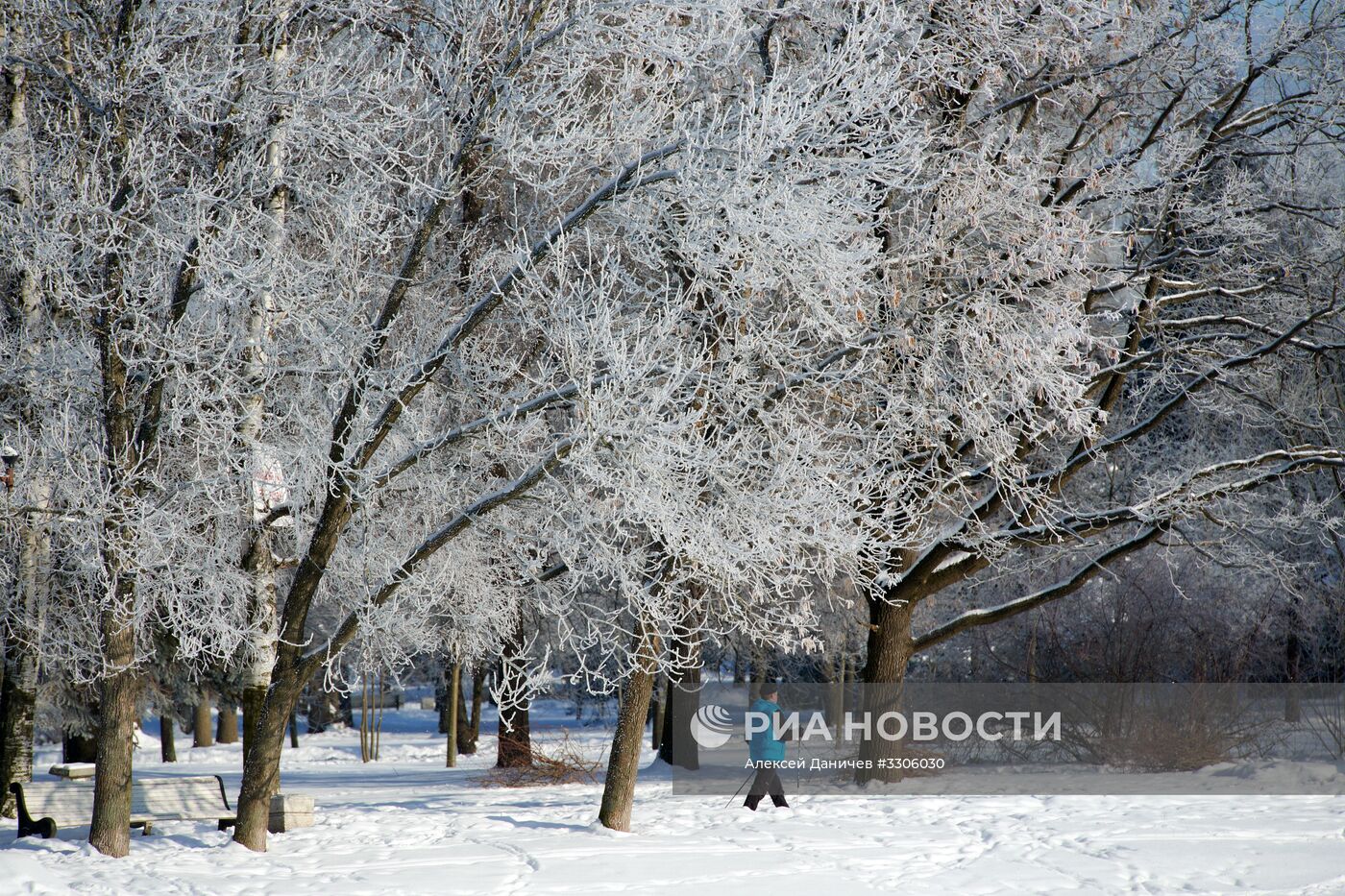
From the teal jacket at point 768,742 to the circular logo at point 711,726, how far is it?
6.73 m

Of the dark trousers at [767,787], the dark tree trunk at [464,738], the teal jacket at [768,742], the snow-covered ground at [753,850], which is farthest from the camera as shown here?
the dark tree trunk at [464,738]

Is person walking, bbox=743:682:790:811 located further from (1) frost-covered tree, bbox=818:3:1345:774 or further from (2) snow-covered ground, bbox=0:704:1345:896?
(1) frost-covered tree, bbox=818:3:1345:774

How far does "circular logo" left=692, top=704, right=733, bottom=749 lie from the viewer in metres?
19.0

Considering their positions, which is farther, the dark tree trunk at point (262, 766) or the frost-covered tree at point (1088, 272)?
the frost-covered tree at point (1088, 272)

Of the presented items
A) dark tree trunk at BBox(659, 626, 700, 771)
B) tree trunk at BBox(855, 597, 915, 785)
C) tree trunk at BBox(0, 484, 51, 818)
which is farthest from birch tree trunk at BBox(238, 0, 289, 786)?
dark tree trunk at BBox(659, 626, 700, 771)

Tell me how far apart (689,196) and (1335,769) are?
12.3 m

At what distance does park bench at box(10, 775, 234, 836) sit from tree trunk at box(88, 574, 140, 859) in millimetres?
878

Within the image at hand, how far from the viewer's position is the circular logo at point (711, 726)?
1903 centimetres

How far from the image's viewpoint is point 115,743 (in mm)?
8867

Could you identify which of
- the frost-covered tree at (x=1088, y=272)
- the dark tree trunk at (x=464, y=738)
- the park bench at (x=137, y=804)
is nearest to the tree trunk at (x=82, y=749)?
the park bench at (x=137, y=804)

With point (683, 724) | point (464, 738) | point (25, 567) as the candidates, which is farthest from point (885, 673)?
point (464, 738)

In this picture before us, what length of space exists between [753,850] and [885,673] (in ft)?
14.0

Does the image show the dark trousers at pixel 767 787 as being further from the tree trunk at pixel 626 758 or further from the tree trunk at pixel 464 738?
the tree trunk at pixel 464 738

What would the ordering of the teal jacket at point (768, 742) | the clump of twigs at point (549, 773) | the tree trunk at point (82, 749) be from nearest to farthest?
the teal jacket at point (768, 742) < the clump of twigs at point (549, 773) < the tree trunk at point (82, 749)
